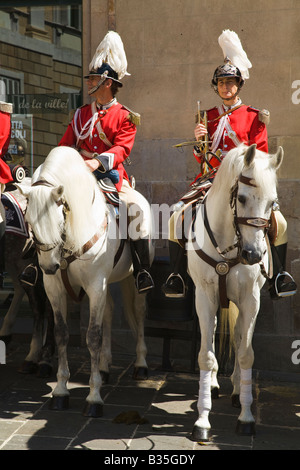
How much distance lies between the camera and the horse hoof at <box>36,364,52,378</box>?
671 cm

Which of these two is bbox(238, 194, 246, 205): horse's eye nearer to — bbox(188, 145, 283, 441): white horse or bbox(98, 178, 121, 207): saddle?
bbox(188, 145, 283, 441): white horse

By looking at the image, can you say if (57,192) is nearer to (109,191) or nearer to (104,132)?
(109,191)

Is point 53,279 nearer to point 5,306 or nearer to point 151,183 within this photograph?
point 151,183

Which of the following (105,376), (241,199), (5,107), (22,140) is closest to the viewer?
(241,199)

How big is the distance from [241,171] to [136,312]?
8.69 feet

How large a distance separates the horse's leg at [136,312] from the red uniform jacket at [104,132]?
1.18 m

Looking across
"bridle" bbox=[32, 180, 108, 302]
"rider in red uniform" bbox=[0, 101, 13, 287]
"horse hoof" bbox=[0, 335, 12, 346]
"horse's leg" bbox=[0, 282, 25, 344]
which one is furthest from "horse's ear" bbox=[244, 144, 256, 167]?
"horse hoof" bbox=[0, 335, 12, 346]

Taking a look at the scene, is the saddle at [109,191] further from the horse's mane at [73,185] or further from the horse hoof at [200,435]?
the horse hoof at [200,435]

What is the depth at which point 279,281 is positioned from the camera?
19.2ft

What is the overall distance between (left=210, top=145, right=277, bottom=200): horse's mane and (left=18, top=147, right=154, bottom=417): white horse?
1100 millimetres

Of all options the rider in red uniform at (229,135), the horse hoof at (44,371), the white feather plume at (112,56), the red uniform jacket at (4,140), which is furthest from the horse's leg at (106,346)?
the white feather plume at (112,56)

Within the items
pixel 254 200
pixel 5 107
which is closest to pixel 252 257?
pixel 254 200

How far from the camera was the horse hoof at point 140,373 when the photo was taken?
6793 millimetres

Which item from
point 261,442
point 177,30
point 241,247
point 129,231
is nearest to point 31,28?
point 177,30
